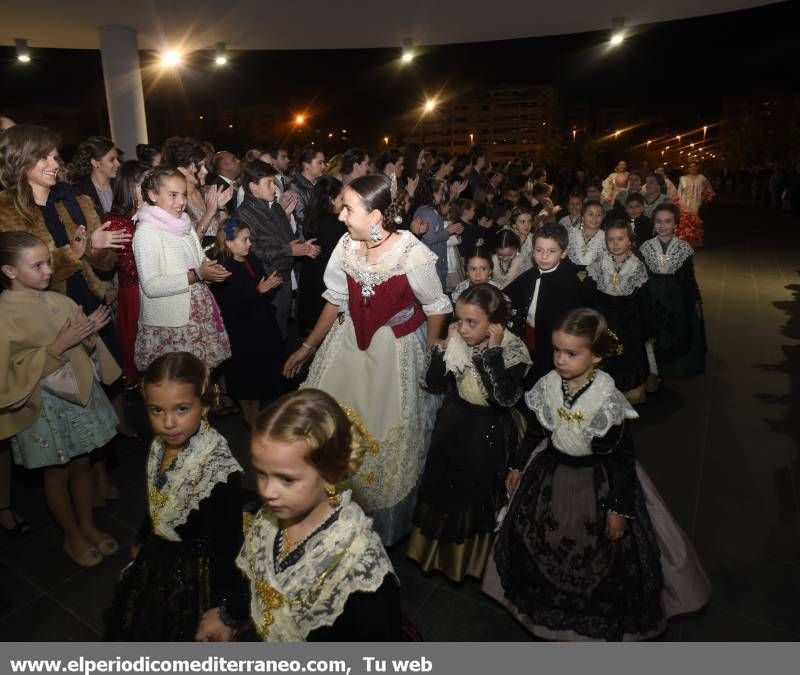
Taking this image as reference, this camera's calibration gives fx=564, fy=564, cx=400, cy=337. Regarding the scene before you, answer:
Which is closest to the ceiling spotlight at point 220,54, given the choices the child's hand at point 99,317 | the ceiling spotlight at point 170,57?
the ceiling spotlight at point 170,57

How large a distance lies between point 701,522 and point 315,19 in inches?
314

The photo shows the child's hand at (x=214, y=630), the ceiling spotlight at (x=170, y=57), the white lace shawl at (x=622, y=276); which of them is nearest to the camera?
the child's hand at (x=214, y=630)

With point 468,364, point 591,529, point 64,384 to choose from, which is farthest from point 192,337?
point 591,529

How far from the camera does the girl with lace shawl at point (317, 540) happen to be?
1560mm

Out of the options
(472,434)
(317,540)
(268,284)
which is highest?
(268,284)

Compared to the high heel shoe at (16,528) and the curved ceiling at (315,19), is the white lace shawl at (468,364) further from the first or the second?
the curved ceiling at (315,19)

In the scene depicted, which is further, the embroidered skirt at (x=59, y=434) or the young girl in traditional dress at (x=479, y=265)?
the young girl in traditional dress at (x=479, y=265)

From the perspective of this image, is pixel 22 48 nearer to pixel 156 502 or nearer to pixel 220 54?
pixel 220 54

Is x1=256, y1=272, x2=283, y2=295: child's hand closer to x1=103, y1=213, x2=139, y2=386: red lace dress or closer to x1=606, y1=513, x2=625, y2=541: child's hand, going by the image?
x1=103, y1=213, x2=139, y2=386: red lace dress

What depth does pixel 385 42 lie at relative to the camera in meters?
9.73

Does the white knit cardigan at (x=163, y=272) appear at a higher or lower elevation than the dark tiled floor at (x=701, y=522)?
higher

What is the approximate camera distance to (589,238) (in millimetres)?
5906

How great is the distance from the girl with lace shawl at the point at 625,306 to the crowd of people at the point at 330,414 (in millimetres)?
20

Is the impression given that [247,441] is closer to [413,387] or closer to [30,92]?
[413,387]
